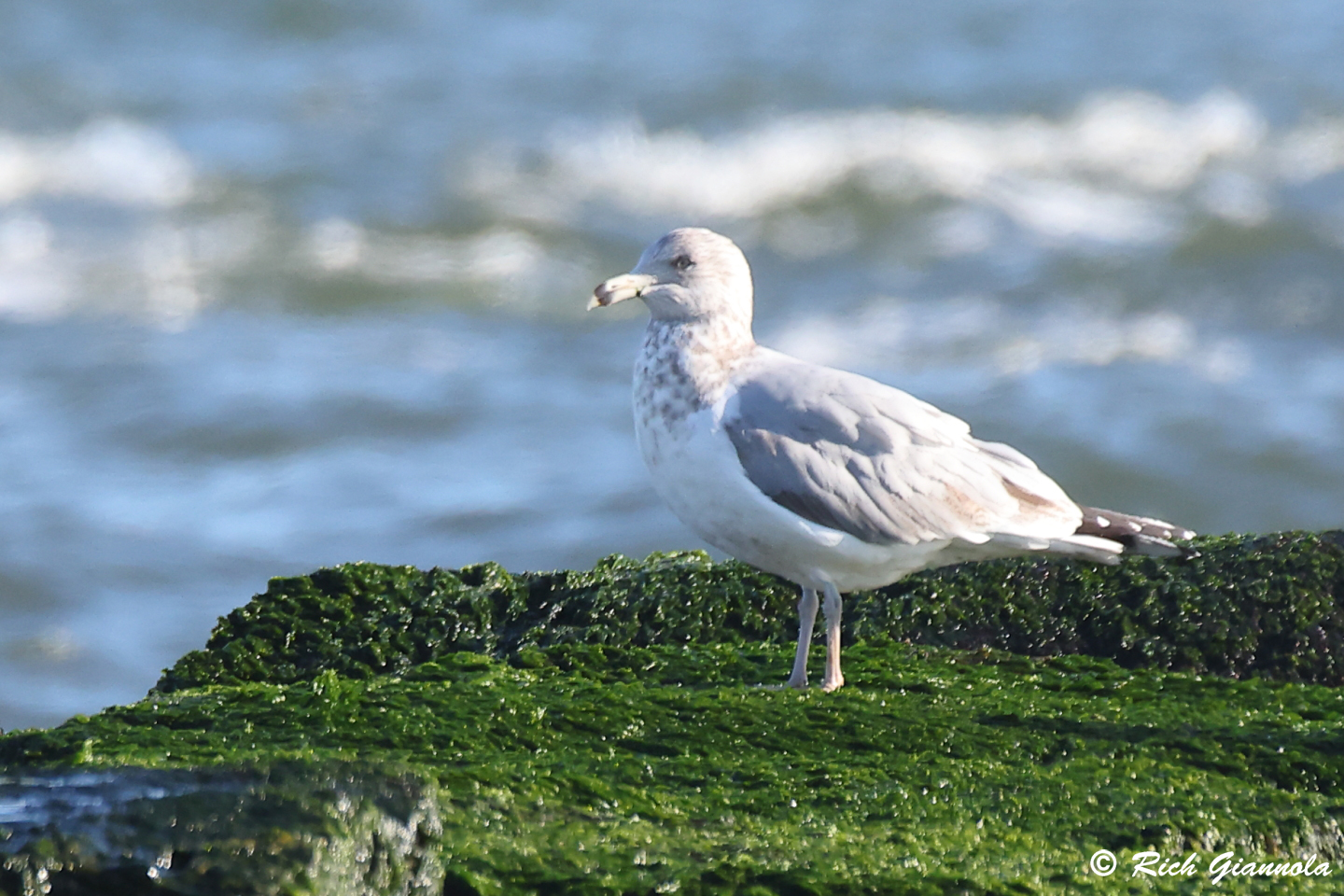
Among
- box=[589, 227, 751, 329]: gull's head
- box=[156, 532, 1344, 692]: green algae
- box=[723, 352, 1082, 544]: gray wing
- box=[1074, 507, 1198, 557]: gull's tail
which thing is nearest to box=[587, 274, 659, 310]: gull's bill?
box=[589, 227, 751, 329]: gull's head

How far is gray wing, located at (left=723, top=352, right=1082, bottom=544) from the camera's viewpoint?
5.29 metres

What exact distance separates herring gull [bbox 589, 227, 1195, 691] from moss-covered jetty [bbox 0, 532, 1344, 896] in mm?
355

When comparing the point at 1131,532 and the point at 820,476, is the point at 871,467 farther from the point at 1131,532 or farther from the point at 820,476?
the point at 1131,532

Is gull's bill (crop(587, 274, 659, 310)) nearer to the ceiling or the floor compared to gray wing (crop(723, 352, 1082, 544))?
nearer to the ceiling

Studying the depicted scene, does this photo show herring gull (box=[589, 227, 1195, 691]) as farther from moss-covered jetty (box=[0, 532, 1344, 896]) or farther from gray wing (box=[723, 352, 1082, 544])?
moss-covered jetty (box=[0, 532, 1344, 896])

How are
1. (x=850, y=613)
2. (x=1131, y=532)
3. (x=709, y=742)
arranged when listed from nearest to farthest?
1. (x=709, y=742)
2. (x=1131, y=532)
3. (x=850, y=613)

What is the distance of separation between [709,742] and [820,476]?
114 centimetres

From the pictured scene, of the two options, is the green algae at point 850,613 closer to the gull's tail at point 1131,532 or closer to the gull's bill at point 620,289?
the gull's tail at point 1131,532

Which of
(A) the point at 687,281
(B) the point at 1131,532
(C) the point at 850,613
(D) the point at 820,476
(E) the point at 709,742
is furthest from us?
(C) the point at 850,613

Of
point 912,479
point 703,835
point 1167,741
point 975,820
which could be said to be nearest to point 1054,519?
point 912,479

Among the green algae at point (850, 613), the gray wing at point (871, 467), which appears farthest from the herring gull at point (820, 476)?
the green algae at point (850, 613)

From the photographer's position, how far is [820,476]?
5316mm

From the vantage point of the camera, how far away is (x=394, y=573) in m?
6.15

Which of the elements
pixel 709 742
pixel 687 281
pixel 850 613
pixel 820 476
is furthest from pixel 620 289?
pixel 709 742
